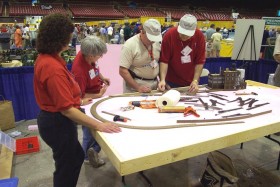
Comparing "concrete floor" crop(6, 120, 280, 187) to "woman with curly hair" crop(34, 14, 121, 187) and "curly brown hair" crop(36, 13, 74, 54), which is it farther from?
"curly brown hair" crop(36, 13, 74, 54)

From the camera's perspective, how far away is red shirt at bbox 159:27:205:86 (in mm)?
2324

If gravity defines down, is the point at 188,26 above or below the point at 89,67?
above

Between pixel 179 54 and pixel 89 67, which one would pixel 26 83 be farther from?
pixel 179 54

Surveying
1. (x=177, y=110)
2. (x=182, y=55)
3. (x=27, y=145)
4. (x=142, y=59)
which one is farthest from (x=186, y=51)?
(x=27, y=145)

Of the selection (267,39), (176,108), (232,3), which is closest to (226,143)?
(176,108)

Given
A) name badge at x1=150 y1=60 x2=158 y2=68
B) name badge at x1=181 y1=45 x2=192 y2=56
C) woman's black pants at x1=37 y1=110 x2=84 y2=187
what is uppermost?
name badge at x1=181 y1=45 x2=192 y2=56

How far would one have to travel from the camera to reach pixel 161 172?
2.40 metres

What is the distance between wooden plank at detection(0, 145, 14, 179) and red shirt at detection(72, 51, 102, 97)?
1.07 metres

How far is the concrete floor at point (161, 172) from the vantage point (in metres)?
2.22

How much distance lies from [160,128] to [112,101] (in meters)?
0.61

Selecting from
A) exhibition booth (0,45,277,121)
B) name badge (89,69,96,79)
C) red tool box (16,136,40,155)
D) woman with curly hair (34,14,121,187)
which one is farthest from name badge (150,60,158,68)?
red tool box (16,136,40,155)

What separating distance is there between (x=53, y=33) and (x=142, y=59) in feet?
3.46

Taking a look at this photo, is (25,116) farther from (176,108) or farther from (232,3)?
(232,3)

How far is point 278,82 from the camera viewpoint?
3.35 meters
